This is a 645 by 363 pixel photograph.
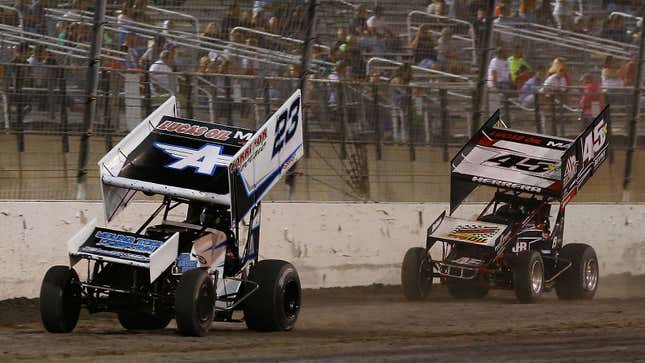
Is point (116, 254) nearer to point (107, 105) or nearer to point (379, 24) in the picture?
point (107, 105)

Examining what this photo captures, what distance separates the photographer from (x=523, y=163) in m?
13.8

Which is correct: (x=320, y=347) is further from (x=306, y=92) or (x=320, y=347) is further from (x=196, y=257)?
(x=306, y=92)

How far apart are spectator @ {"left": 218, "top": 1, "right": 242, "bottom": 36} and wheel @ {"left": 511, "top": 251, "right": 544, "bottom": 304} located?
4.04 m

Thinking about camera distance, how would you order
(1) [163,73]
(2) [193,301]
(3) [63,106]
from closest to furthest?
(2) [193,301], (3) [63,106], (1) [163,73]

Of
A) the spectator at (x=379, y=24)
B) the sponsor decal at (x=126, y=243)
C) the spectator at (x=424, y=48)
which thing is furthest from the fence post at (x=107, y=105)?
the spectator at (x=424, y=48)

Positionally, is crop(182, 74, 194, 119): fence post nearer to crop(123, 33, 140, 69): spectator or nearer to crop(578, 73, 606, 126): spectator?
crop(123, 33, 140, 69): spectator

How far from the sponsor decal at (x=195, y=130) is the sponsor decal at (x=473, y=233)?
13.2 feet

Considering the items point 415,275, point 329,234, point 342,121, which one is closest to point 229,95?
point 342,121

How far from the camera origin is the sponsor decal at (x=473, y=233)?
13219 millimetres

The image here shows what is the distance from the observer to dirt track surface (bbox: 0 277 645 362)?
8.23m

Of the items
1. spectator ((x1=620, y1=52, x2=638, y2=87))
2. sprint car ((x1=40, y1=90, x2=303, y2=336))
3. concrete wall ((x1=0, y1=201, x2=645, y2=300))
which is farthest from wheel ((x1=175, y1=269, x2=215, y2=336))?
spectator ((x1=620, y1=52, x2=638, y2=87))

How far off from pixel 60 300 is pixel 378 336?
2.60 meters

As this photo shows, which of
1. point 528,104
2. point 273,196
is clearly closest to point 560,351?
point 273,196

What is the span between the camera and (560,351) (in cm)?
864
